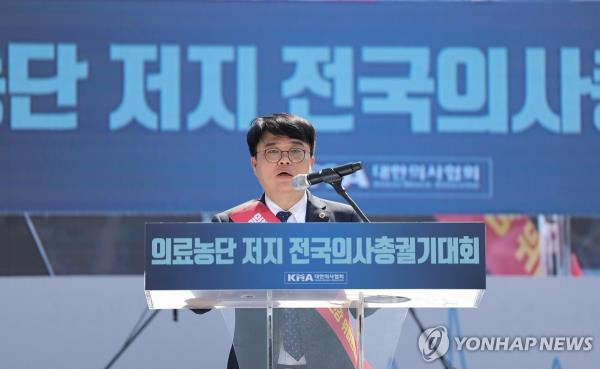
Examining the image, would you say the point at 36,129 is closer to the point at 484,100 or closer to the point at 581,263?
the point at 484,100

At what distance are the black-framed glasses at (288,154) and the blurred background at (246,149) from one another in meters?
1.34

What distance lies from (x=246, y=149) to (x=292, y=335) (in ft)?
6.59

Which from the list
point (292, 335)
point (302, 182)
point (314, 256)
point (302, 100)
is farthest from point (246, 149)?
point (314, 256)

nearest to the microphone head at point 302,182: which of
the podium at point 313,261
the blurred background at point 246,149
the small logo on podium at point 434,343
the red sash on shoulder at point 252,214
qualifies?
the podium at point 313,261

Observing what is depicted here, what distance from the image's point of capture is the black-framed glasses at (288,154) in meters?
2.59

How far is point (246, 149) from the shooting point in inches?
159

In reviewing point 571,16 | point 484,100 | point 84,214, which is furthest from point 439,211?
point 84,214

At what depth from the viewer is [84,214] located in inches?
156

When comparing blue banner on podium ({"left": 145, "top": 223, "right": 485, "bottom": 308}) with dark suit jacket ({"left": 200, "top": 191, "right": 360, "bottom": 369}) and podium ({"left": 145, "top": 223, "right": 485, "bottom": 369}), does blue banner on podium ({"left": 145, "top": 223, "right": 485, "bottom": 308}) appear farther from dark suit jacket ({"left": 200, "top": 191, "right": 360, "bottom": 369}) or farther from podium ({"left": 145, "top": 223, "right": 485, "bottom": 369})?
dark suit jacket ({"left": 200, "top": 191, "right": 360, "bottom": 369})

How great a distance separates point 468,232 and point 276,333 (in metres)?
0.44

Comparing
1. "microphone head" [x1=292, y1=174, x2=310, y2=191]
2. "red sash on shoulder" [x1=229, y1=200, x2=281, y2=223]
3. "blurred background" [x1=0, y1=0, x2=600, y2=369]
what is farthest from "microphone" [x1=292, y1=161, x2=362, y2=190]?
"blurred background" [x1=0, y1=0, x2=600, y2=369]

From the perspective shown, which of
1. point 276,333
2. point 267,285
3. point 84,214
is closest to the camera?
point 267,285

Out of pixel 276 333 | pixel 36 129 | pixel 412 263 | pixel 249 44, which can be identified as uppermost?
pixel 249 44

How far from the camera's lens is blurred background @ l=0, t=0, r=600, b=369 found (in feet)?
13.1
